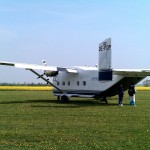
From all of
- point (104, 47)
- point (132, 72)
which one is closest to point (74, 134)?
point (132, 72)

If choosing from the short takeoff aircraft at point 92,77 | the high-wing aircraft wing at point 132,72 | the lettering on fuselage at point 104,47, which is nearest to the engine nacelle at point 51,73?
the short takeoff aircraft at point 92,77

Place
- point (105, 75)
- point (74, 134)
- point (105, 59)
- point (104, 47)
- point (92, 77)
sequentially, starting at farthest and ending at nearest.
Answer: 1. point (92, 77)
2. point (105, 75)
3. point (104, 47)
4. point (105, 59)
5. point (74, 134)

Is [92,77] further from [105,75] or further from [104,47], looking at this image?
[104,47]

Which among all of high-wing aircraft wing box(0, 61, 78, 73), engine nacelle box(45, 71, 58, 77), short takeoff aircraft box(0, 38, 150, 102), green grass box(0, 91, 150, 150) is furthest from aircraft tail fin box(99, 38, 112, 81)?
green grass box(0, 91, 150, 150)

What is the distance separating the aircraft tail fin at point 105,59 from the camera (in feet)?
92.7

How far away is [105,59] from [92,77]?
Answer: 3.69m

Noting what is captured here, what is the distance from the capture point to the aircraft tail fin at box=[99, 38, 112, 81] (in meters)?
28.2

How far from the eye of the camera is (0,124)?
1645 cm

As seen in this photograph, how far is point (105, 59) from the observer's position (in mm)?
28547

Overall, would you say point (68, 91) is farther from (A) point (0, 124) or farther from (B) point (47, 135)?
(B) point (47, 135)

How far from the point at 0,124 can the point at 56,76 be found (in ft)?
65.6

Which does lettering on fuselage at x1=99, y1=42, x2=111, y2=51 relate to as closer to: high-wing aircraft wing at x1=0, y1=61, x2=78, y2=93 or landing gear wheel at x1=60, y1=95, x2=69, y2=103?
high-wing aircraft wing at x1=0, y1=61, x2=78, y2=93

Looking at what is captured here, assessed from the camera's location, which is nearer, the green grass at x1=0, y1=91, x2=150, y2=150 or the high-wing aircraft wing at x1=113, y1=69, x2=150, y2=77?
the green grass at x1=0, y1=91, x2=150, y2=150

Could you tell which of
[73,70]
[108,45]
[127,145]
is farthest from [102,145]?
[73,70]
